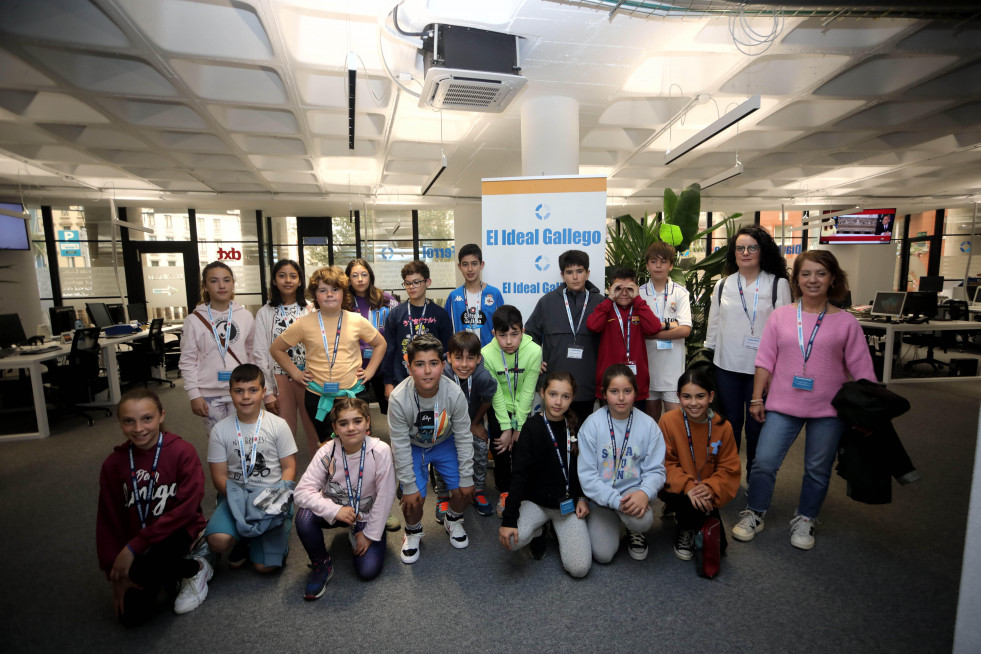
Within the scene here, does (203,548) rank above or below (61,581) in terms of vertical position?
above

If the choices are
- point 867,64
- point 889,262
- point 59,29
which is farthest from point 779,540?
point 889,262

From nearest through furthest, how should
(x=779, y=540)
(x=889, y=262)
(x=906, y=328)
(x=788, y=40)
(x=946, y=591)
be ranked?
(x=946, y=591)
(x=779, y=540)
(x=788, y=40)
(x=906, y=328)
(x=889, y=262)

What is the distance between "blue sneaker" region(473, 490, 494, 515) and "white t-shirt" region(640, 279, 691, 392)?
131 centimetres

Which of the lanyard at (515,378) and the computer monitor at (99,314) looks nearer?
the lanyard at (515,378)

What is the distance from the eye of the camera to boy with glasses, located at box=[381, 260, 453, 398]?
123 inches

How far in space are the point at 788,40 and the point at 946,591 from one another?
3.83 m

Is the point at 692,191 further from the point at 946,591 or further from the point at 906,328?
the point at 906,328

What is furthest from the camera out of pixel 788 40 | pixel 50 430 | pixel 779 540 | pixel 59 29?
pixel 50 430

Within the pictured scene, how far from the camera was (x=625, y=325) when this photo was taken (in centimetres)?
277

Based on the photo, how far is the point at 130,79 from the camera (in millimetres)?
3996

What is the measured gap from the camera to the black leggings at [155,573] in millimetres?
1850

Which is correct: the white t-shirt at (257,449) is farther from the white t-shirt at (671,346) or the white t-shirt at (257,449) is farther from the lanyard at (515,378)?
the white t-shirt at (671,346)

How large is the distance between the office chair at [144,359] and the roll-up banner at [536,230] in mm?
5634

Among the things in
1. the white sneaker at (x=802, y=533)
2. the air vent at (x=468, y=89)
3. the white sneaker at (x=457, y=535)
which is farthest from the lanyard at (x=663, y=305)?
the air vent at (x=468, y=89)
